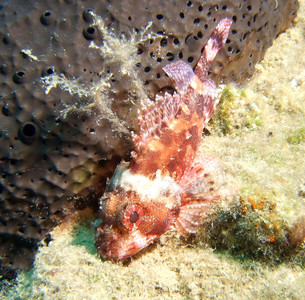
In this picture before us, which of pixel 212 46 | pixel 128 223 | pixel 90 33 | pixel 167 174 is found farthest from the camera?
pixel 212 46

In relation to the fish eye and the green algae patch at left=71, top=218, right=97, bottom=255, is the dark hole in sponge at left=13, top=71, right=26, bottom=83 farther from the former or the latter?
the green algae patch at left=71, top=218, right=97, bottom=255

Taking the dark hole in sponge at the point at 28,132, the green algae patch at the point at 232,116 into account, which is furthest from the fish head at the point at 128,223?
the green algae patch at the point at 232,116

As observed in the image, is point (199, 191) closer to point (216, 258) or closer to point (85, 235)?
point (216, 258)

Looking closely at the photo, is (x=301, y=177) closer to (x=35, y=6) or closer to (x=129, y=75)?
(x=129, y=75)

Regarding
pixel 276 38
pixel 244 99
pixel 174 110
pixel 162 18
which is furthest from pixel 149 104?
pixel 276 38

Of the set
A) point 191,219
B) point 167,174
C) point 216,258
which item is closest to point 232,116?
point 167,174

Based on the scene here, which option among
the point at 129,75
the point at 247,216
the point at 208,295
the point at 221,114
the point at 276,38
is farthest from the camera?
the point at 276,38

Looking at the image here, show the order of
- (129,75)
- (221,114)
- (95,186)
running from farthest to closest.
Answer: (221,114)
(95,186)
(129,75)
